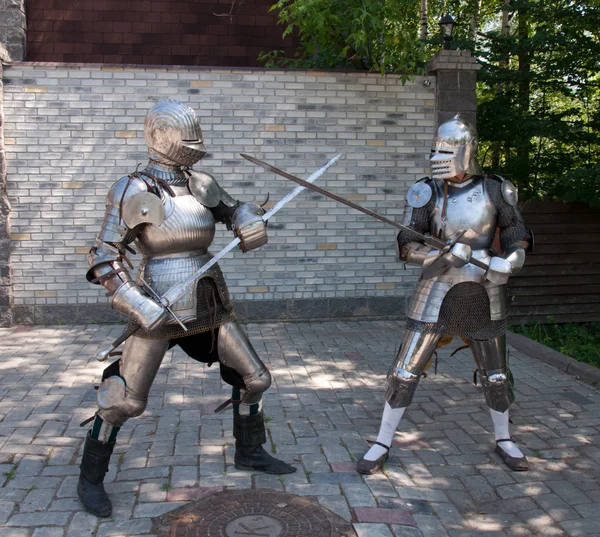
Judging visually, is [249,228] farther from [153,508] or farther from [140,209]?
[153,508]

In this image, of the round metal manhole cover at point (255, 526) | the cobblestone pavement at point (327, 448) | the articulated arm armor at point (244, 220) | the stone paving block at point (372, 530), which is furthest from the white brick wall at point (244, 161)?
the stone paving block at point (372, 530)

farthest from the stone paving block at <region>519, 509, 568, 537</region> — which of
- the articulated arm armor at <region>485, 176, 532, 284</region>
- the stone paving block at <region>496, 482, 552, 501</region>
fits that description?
the articulated arm armor at <region>485, 176, 532, 284</region>

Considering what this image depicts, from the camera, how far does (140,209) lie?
300cm

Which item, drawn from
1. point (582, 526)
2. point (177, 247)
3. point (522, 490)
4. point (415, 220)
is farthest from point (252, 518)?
point (415, 220)

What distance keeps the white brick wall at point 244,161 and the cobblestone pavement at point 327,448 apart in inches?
56.1

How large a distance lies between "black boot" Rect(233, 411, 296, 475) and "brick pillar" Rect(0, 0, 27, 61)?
530cm

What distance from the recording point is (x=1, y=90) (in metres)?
6.70

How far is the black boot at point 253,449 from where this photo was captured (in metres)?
3.56

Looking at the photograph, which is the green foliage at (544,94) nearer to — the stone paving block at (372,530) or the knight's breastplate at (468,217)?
the knight's breastplate at (468,217)

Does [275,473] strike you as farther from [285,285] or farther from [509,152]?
[509,152]

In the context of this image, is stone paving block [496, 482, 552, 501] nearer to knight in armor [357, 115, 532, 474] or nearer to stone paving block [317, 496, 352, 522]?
knight in armor [357, 115, 532, 474]

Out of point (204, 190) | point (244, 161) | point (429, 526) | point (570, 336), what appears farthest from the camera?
point (570, 336)

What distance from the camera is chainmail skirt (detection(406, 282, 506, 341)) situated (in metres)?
3.62

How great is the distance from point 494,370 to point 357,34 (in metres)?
4.19
